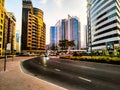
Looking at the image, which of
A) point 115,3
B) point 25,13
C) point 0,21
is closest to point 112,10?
point 115,3

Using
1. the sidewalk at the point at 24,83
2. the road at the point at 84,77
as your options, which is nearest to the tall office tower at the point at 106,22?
the road at the point at 84,77

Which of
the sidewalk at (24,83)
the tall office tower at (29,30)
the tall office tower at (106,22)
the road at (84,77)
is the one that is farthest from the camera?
the tall office tower at (29,30)

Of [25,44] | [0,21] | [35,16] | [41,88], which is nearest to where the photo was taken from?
[41,88]

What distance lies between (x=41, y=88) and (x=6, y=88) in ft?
5.87

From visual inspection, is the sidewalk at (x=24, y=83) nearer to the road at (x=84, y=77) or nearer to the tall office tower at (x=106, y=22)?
the road at (x=84, y=77)

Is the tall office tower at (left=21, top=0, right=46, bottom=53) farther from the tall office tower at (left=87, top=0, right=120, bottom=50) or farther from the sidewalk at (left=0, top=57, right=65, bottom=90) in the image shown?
the sidewalk at (left=0, top=57, right=65, bottom=90)

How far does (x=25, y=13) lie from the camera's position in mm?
144875

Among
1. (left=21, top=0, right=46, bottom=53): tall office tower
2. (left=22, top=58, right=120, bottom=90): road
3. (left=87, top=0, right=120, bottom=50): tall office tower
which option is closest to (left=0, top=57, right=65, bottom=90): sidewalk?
(left=22, top=58, right=120, bottom=90): road

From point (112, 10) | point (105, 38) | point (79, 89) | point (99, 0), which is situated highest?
point (99, 0)

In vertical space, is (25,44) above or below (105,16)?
below

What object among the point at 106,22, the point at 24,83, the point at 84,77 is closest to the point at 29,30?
the point at 106,22

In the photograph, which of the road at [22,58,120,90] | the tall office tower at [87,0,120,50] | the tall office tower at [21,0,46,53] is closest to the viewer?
the road at [22,58,120,90]

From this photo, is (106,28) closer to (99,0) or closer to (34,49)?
(99,0)

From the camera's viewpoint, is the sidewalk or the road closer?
the sidewalk
